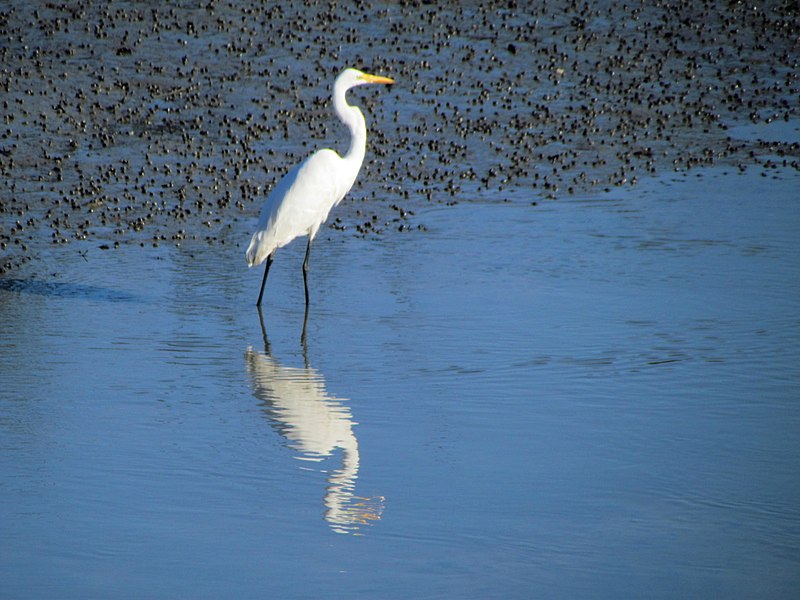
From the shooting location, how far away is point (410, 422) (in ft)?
22.6

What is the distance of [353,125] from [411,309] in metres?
2.35

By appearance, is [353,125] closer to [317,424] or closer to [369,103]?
[317,424]

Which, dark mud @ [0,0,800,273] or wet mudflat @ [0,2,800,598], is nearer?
wet mudflat @ [0,2,800,598]

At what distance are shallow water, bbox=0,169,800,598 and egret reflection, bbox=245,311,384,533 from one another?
21 millimetres

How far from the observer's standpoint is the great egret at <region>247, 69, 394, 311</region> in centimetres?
1068

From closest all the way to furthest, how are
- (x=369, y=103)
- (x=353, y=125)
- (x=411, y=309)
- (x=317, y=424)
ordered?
(x=317, y=424), (x=411, y=309), (x=353, y=125), (x=369, y=103)

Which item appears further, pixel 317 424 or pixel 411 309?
pixel 411 309

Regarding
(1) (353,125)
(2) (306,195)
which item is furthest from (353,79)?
(2) (306,195)

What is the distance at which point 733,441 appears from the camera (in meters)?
6.54

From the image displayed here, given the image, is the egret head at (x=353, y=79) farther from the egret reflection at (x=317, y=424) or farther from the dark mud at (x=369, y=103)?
the egret reflection at (x=317, y=424)

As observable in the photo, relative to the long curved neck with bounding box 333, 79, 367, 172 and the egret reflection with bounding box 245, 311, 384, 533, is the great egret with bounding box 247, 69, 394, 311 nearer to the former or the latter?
the long curved neck with bounding box 333, 79, 367, 172

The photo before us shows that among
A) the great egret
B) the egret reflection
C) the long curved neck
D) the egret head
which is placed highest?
the egret head

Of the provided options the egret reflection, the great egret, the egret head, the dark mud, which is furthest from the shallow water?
the dark mud

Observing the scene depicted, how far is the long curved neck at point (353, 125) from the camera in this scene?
11172mm
